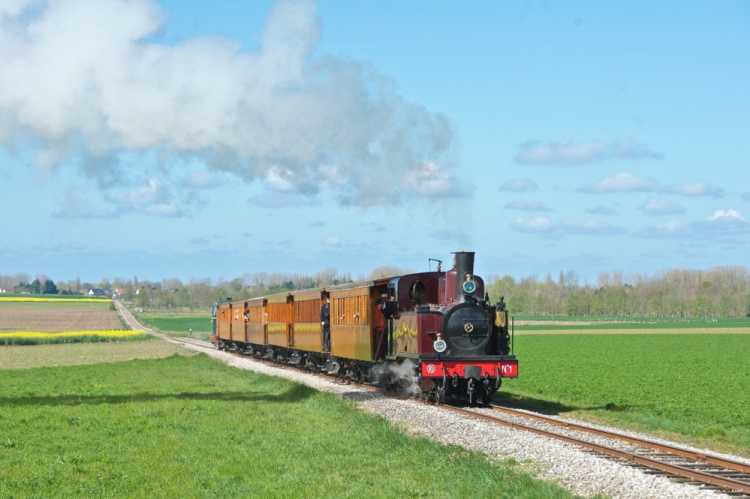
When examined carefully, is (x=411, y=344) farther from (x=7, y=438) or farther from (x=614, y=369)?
(x=614, y=369)

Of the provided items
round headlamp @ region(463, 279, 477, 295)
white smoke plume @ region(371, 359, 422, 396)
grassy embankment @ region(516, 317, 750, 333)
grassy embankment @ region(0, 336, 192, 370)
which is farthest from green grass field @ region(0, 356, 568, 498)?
grassy embankment @ region(516, 317, 750, 333)

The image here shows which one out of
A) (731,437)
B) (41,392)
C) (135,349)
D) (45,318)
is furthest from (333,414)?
(45,318)

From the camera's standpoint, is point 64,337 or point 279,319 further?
point 64,337

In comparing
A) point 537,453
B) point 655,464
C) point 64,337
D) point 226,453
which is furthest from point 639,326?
point 226,453

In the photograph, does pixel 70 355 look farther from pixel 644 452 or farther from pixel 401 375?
pixel 644 452

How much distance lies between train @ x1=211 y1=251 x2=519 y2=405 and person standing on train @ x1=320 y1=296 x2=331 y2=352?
8 centimetres

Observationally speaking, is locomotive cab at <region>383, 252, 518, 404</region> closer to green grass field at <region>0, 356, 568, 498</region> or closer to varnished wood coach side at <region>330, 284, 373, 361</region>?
green grass field at <region>0, 356, 568, 498</region>

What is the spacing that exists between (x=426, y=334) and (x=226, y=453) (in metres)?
9.62

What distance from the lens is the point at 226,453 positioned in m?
17.8

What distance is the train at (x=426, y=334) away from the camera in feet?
87.1

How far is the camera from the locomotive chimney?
2692cm

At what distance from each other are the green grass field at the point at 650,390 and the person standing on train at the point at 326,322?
265 inches

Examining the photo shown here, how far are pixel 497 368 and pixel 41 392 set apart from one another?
630 inches

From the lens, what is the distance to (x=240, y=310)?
64312 mm
